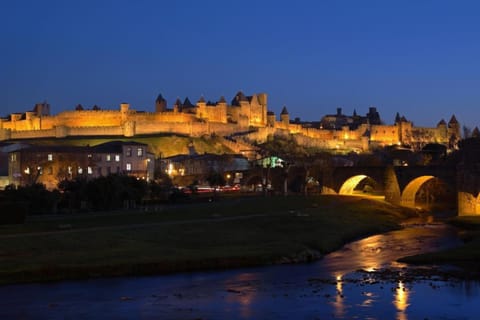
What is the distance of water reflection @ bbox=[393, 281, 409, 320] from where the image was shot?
81.6ft

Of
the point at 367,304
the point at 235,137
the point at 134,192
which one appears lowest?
the point at 367,304

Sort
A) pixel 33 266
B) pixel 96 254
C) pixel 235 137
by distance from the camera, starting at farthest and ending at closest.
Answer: pixel 235 137 < pixel 96 254 < pixel 33 266

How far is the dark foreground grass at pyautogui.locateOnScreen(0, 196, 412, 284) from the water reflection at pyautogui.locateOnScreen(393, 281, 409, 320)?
27.1ft

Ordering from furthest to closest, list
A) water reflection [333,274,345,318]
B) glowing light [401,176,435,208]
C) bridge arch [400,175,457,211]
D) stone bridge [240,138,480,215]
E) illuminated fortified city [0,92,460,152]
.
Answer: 1. illuminated fortified city [0,92,460,152]
2. bridge arch [400,175,457,211]
3. glowing light [401,176,435,208]
4. stone bridge [240,138,480,215]
5. water reflection [333,274,345,318]

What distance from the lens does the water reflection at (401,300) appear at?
81.6 feet

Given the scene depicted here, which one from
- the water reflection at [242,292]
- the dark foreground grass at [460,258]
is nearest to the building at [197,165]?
the dark foreground grass at [460,258]

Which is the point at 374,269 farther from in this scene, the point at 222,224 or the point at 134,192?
the point at 134,192

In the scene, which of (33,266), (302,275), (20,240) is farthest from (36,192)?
(302,275)

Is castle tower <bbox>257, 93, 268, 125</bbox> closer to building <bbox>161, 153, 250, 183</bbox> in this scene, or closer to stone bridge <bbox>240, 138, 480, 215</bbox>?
building <bbox>161, 153, 250, 183</bbox>

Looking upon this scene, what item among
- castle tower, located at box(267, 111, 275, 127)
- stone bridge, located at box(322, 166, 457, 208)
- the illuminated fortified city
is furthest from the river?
castle tower, located at box(267, 111, 275, 127)

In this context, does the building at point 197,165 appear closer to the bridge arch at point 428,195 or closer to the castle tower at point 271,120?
the bridge arch at point 428,195

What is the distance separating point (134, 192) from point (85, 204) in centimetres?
486

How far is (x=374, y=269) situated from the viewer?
34.5 meters

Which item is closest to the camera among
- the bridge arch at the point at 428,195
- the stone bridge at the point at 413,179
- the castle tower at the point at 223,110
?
the stone bridge at the point at 413,179
